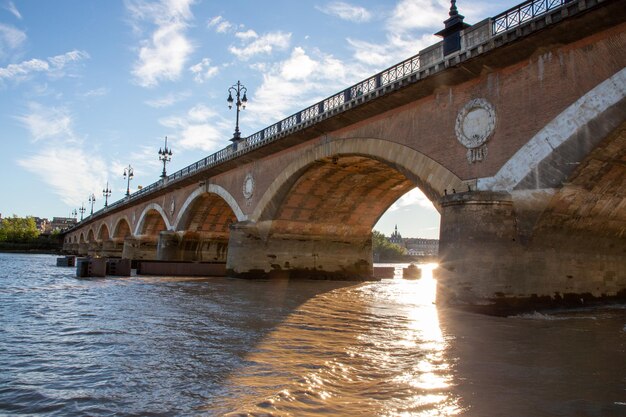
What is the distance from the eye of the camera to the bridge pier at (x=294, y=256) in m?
24.0

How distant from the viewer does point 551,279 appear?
1163cm

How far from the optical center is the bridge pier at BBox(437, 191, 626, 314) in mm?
10891

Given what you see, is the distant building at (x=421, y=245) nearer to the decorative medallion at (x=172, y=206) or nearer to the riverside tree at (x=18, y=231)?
the riverside tree at (x=18, y=231)

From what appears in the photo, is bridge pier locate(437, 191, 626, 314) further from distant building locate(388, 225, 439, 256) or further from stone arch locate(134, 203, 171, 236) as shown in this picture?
distant building locate(388, 225, 439, 256)

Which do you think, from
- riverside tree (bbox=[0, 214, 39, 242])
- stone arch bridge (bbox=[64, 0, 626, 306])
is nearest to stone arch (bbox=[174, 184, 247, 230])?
stone arch bridge (bbox=[64, 0, 626, 306])

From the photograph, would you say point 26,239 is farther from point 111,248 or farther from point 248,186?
point 248,186

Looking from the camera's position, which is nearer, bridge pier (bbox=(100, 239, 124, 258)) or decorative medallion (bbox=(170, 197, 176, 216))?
decorative medallion (bbox=(170, 197, 176, 216))

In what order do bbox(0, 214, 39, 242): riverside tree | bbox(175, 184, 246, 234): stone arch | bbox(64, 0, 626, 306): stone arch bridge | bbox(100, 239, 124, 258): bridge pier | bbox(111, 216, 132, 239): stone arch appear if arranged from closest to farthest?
bbox(64, 0, 626, 306): stone arch bridge
bbox(175, 184, 246, 234): stone arch
bbox(111, 216, 132, 239): stone arch
bbox(100, 239, 124, 258): bridge pier
bbox(0, 214, 39, 242): riverside tree

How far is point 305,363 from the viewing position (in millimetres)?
5848

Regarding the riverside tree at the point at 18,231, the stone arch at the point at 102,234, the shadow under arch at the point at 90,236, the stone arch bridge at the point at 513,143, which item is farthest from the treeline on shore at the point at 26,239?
the stone arch bridge at the point at 513,143

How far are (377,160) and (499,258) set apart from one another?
7330mm

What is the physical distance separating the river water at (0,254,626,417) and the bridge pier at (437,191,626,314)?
663 mm

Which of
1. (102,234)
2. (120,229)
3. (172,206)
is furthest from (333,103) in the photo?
(102,234)

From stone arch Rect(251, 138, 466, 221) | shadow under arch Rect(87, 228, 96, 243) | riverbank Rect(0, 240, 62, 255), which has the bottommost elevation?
riverbank Rect(0, 240, 62, 255)
